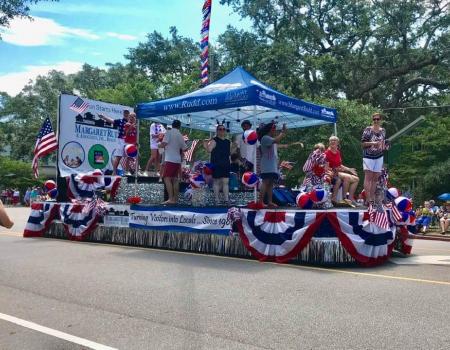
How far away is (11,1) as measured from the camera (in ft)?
37.2

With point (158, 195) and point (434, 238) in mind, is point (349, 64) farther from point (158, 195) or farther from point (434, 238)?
point (158, 195)

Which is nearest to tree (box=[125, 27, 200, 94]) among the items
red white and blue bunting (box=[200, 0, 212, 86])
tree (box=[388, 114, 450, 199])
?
tree (box=[388, 114, 450, 199])

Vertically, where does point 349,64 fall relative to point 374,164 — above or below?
above

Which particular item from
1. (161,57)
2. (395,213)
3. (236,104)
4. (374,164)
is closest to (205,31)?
(236,104)

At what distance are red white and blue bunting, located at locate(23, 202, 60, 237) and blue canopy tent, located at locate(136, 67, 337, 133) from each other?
140 inches

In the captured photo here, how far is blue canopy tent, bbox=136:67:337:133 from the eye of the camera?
372 inches

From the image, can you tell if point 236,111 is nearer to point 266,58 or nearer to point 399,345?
point 399,345

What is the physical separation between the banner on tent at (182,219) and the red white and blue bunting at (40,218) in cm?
299

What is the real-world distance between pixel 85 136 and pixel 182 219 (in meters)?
5.80

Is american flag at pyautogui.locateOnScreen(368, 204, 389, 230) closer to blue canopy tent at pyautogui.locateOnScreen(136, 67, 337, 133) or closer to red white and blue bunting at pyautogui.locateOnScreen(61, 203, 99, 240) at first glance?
blue canopy tent at pyautogui.locateOnScreen(136, 67, 337, 133)

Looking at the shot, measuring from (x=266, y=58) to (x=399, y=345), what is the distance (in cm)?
2574

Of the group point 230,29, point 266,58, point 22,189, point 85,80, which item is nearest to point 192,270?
point 266,58

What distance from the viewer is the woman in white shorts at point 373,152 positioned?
29.7ft

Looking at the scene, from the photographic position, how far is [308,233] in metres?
8.11
